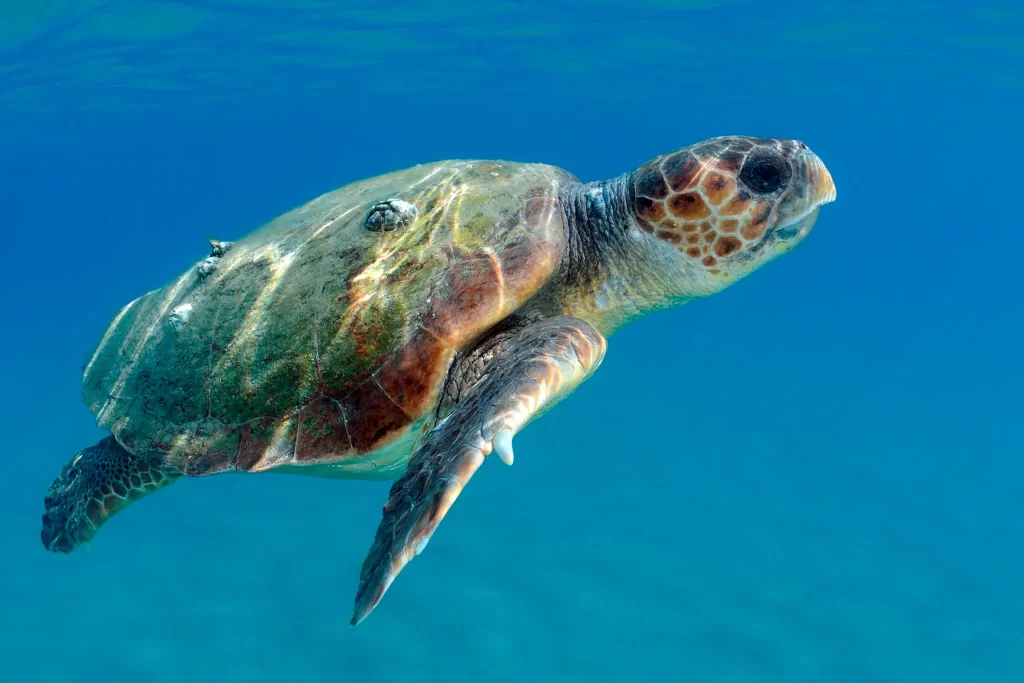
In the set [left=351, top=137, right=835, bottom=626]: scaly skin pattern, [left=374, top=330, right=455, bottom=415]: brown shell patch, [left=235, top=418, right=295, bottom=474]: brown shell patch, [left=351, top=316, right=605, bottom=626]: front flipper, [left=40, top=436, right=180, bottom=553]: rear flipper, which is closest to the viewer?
[left=351, top=316, right=605, bottom=626]: front flipper

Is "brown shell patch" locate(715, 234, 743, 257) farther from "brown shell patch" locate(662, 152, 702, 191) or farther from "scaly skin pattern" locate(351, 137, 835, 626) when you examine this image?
"brown shell patch" locate(662, 152, 702, 191)

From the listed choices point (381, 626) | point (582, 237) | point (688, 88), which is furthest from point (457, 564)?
point (688, 88)

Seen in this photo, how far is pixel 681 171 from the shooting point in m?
3.80

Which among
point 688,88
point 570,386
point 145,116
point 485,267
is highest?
point 688,88

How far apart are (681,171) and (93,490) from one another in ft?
14.3

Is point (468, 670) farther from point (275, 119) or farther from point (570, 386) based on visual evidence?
point (275, 119)

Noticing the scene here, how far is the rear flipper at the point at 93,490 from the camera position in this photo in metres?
4.20

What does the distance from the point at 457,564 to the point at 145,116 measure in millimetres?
31605

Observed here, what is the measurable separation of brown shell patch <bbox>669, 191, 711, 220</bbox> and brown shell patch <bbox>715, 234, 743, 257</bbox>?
0.59 feet

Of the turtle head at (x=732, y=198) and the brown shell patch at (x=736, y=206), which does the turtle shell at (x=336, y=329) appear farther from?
the brown shell patch at (x=736, y=206)

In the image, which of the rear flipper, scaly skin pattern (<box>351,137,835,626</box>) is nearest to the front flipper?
scaly skin pattern (<box>351,137,835,626</box>)

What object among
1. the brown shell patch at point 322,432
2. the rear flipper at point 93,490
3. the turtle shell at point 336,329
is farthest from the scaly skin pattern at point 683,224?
the rear flipper at point 93,490

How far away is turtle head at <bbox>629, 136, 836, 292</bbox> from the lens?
12.3ft

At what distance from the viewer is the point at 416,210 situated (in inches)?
150
